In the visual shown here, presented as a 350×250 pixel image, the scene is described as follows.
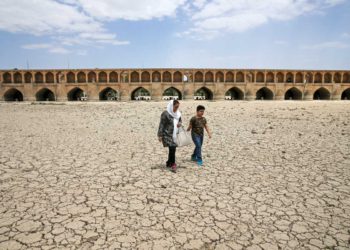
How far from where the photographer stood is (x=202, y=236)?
100 inches

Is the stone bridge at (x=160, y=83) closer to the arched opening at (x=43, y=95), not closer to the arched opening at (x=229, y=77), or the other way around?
the arched opening at (x=229, y=77)

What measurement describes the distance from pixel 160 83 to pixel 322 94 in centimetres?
2457

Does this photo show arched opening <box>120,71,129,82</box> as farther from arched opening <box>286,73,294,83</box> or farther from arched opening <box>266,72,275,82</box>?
arched opening <box>286,73,294,83</box>

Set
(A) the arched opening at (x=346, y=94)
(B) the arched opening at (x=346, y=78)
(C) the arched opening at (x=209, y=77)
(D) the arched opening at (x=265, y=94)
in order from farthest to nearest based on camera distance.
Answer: (A) the arched opening at (x=346, y=94), (B) the arched opening at (x=346, y=78), (D) the arched opening at (x=265, y=94), (C) the arched opening at (x=209, y=77)

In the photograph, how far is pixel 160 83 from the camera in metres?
34.0

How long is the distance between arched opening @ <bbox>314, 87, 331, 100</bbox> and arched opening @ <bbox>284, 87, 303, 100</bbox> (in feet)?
11.7

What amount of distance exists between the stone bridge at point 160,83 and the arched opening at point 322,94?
0.27 metres

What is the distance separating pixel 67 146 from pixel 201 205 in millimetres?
4487

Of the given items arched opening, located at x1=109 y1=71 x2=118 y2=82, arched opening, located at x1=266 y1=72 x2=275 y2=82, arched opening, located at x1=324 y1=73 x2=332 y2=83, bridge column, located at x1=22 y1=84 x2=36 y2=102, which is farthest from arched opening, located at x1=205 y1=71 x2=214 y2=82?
bridge column, located at x1=22 y1=84 x2=36 y2=102

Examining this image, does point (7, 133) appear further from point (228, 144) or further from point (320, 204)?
point (320, 204)

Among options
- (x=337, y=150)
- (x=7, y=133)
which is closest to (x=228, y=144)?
(x=337, y=150)

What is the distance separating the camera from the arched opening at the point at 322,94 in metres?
37.0

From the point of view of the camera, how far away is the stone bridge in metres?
34.0

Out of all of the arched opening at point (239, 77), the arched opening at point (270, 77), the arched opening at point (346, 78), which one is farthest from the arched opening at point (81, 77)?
the arched opening at point (346, 78)
